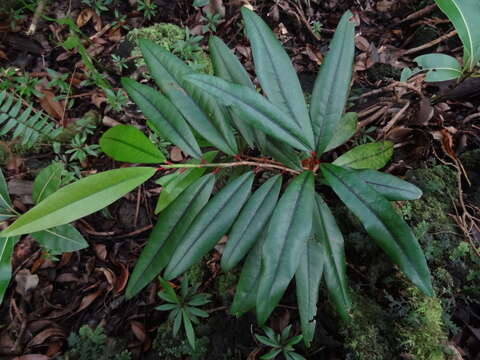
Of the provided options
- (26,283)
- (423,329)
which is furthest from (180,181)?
(26,283)

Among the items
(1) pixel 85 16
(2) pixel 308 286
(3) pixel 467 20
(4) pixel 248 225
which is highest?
(1) pixel 85 16

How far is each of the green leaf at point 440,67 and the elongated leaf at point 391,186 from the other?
2.06 ft

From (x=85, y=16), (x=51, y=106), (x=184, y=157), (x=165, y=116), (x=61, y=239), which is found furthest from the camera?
(x=85, y=16)

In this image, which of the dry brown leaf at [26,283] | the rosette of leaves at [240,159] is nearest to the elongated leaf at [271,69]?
the rosette of leaves at [240,159]

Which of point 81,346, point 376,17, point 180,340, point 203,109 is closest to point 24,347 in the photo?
point 81,346

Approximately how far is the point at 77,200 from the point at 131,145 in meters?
0.21

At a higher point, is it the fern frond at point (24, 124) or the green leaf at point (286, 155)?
the fern frond at point (24, 124)

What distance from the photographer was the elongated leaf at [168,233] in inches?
39.4

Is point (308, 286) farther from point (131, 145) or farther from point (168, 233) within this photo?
point (131, 145)

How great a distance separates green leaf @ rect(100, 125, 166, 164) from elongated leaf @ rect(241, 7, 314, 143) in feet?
1.27

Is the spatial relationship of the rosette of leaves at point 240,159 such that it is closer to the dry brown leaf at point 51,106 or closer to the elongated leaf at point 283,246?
the elongated leaf at point 283,246

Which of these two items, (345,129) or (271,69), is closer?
(271,69)

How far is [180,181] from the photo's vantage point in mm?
1165

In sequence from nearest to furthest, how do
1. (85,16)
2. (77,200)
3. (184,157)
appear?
1. (77,200)
2. (184,157)
3. (85,16)
